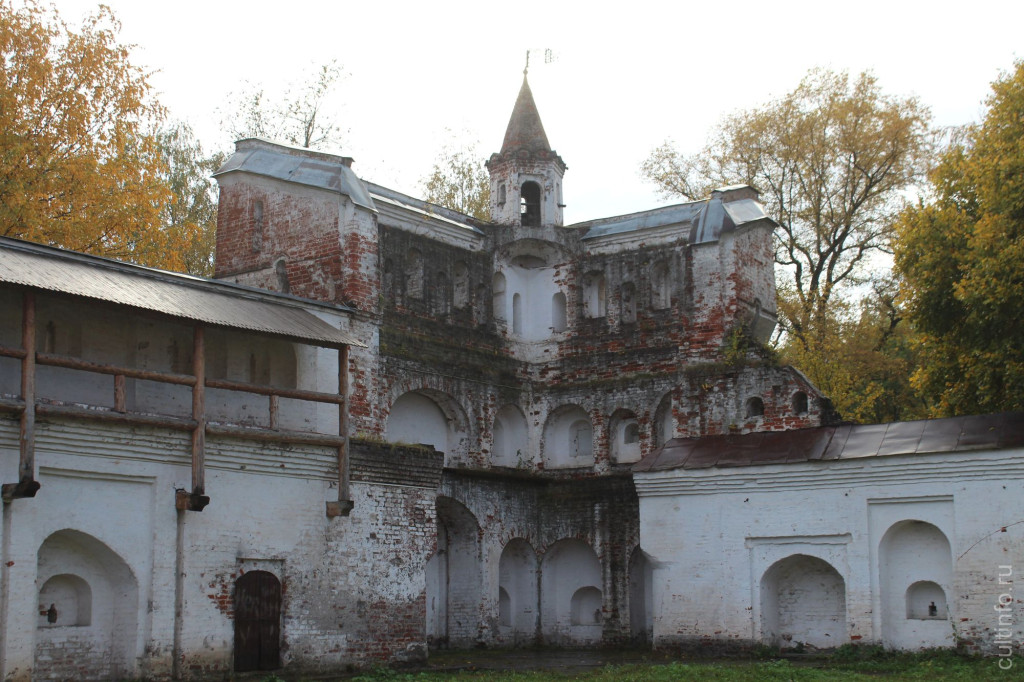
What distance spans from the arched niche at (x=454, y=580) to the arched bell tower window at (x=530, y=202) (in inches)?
280

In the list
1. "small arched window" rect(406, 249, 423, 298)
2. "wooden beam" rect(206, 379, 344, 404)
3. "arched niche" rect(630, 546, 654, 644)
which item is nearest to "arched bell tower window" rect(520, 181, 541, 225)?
"small arched window" rect(406, 249, 423, 298)

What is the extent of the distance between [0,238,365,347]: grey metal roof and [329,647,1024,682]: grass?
4.97 metres

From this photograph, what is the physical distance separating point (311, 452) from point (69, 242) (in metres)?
8.00

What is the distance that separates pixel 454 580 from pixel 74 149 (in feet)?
35.6

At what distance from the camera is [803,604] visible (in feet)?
70.6

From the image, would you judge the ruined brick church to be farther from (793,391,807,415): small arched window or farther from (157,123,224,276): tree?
(157,123,224,276): tree

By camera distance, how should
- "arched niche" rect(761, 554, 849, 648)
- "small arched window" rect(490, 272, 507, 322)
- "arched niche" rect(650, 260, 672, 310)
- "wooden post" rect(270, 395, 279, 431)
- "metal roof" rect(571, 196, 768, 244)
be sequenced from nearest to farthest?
"wooden post" rect(270, 395, 279, 431) < "arched niche" rect(761, 554, 849, 648) < "metal roof" rect(571, 196, 768, 244) < "arched niche" rect(650, 260, 672, 310) < "small arched window" rect(490, 272, 507, 322)

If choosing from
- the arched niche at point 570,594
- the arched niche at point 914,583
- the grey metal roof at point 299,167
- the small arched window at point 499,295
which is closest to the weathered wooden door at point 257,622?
the grey metal roof at point 299,167

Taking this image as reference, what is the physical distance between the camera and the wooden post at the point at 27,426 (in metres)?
14.7

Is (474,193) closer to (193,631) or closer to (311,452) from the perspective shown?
(311,452)

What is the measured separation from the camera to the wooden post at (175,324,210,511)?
54.3ft

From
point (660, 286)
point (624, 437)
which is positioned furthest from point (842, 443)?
point (660, 286)

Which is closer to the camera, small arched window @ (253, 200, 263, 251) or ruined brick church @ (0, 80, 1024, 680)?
ruined brick church @ (0, 80, 1024, 680)

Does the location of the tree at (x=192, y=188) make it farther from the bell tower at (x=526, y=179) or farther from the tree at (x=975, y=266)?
the tree at (x=975, y=266)
